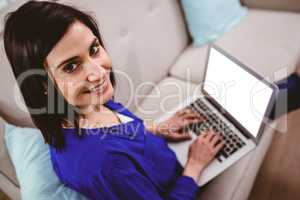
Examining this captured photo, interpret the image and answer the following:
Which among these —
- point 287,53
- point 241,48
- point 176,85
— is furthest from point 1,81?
point 287,53

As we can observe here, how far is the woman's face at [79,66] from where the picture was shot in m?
0.64

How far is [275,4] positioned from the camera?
1.64 meters

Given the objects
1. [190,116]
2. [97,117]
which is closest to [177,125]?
[190,116]

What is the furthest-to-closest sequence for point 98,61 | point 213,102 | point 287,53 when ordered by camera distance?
point 287,53, point 213,102, point 98,61

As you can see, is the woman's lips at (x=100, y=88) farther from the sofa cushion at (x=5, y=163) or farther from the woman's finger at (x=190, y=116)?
the woman's finger at (x=190, y=116)

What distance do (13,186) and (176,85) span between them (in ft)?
2.42

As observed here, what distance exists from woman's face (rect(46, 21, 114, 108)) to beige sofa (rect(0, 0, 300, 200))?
279mm

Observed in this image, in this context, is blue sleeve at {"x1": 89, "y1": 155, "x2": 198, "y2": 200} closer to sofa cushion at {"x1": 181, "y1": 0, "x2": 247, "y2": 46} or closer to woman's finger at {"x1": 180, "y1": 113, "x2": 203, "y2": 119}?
woman's finger at {"x1": 180, "y1": 113, "x2": 203, "y2": 119}

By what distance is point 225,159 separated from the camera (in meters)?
0.99

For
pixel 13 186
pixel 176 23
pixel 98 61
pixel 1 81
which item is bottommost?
pixel 13 186

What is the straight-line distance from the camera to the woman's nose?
2.24ft

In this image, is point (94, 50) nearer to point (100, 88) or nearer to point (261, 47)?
point (100, 88)

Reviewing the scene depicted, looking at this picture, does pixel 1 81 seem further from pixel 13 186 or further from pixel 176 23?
pixel 176 23

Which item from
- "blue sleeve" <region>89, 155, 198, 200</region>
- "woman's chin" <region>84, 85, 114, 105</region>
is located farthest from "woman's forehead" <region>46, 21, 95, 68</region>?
"blue sleeve" <region>89, 155, 198, 200</region>
